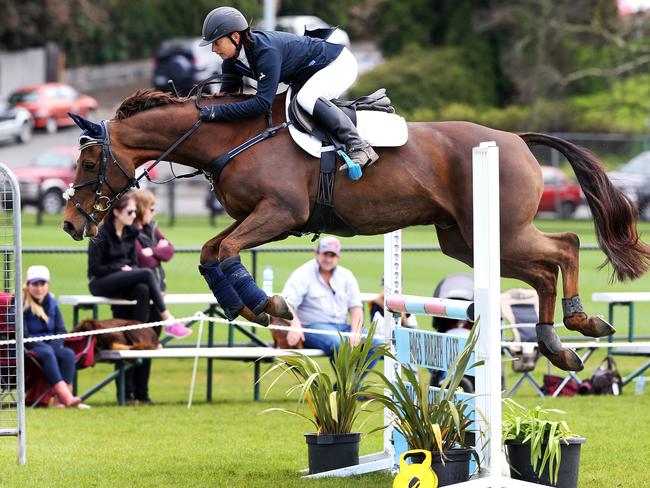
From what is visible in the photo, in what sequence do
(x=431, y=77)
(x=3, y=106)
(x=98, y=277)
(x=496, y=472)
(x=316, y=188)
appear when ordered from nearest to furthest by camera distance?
1. (x=496, y=472)
2. (x=316, y=188)
3. (x=98, y=277)
4. (x=3, y=106)
5. (x=431, y=77)

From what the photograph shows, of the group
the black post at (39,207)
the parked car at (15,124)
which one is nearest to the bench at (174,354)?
the black post at (39,207)

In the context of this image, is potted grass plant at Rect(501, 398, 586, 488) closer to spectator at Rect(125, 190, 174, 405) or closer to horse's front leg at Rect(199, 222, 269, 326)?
horse's front leg at Rect(199, 222, 269, 326)

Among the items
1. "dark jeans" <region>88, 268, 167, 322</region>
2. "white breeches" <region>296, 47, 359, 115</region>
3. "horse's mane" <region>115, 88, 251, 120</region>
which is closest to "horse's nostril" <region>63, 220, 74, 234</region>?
"horse's mane" <region>115, 88, 251, 120</region>

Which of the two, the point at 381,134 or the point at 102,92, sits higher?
the point at 102,92

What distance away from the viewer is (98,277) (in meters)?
9.73

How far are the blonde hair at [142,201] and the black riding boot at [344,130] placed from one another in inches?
160

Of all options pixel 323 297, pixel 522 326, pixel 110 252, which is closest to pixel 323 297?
pixel 323 297

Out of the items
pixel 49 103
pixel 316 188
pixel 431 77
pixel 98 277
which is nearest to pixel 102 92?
pixel 49 103

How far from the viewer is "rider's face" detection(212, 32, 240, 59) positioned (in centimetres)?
608

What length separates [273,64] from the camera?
6094 millimetres

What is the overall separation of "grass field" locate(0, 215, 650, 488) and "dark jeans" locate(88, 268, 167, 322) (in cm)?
83

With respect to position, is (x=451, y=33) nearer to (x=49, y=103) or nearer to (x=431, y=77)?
(x=431, y=77)

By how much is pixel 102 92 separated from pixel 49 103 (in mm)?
9599

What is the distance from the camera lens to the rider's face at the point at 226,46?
608 centimetres
